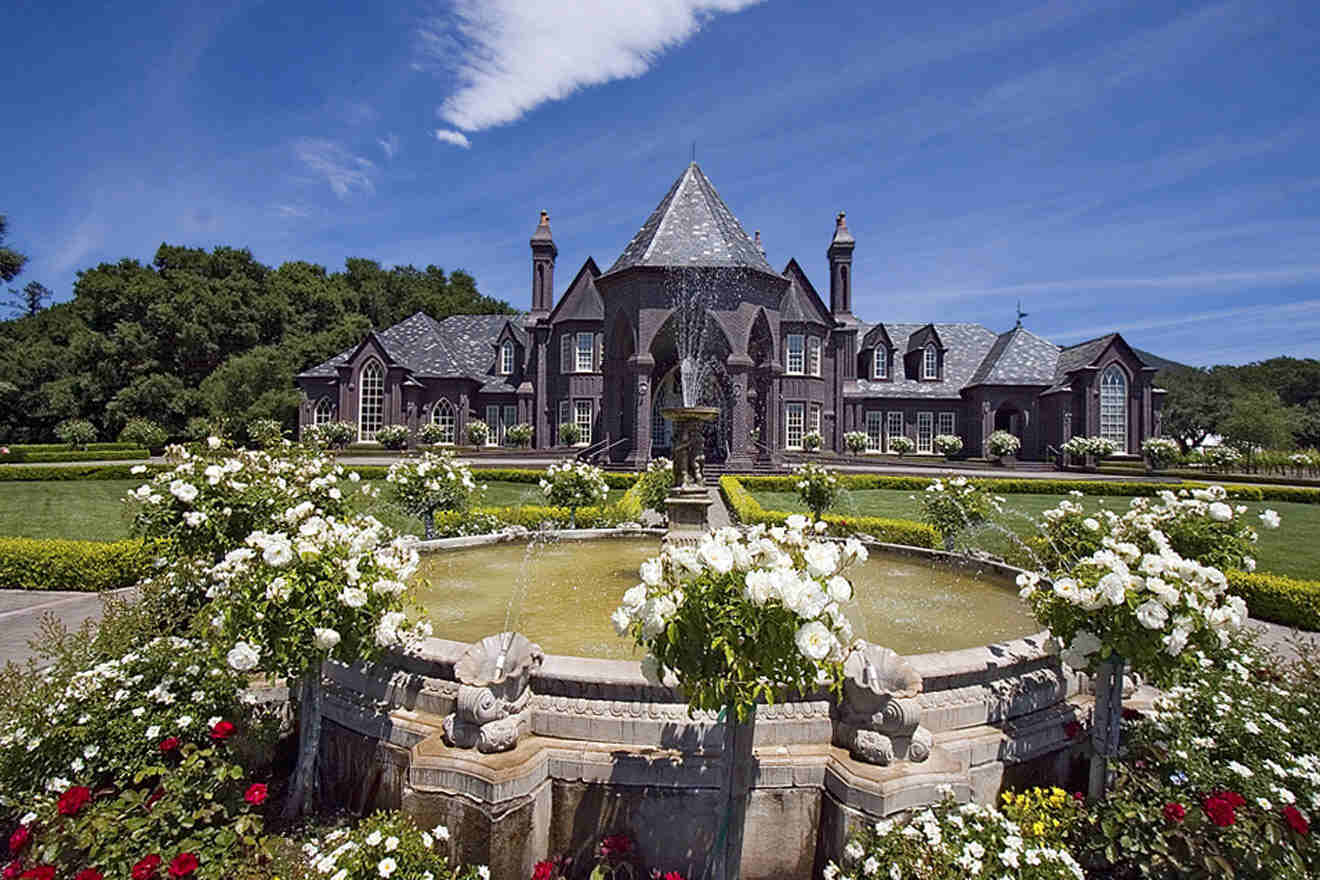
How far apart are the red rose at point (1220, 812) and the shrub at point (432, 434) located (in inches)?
1421

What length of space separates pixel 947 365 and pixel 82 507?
45.4m

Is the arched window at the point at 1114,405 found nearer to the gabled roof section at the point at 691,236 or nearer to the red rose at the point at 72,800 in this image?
the gabled roof section at the point at 691,236

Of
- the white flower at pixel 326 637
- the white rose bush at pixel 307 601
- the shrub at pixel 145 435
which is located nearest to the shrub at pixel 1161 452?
the white rose bush at pixel 307 601

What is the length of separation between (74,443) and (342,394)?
53.6 feet

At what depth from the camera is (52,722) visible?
3754 millimetres

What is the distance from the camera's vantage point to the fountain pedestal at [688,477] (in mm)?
9531

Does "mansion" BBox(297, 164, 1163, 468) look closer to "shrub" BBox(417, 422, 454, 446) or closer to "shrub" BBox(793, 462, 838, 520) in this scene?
"shrub" BBox(417, 422, 454, 446)

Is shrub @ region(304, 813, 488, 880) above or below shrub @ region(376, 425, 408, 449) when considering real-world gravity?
below

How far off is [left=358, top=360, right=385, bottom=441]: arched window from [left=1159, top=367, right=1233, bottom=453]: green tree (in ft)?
222

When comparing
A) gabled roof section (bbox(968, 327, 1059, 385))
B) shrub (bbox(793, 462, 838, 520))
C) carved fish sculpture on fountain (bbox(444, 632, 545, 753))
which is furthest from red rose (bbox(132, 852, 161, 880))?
gabled roof section (bbox(968, 327, 1059, 385))

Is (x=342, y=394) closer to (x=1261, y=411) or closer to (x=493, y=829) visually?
(x=493, y=829)

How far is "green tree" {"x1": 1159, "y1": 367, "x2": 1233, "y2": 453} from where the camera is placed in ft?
199

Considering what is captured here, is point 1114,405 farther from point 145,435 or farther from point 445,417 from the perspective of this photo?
point 145,435

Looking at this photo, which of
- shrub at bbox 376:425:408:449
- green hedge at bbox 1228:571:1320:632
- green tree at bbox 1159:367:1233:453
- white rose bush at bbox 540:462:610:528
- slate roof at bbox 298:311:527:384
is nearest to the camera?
green hedge at bbox 1228:571:1320:632
